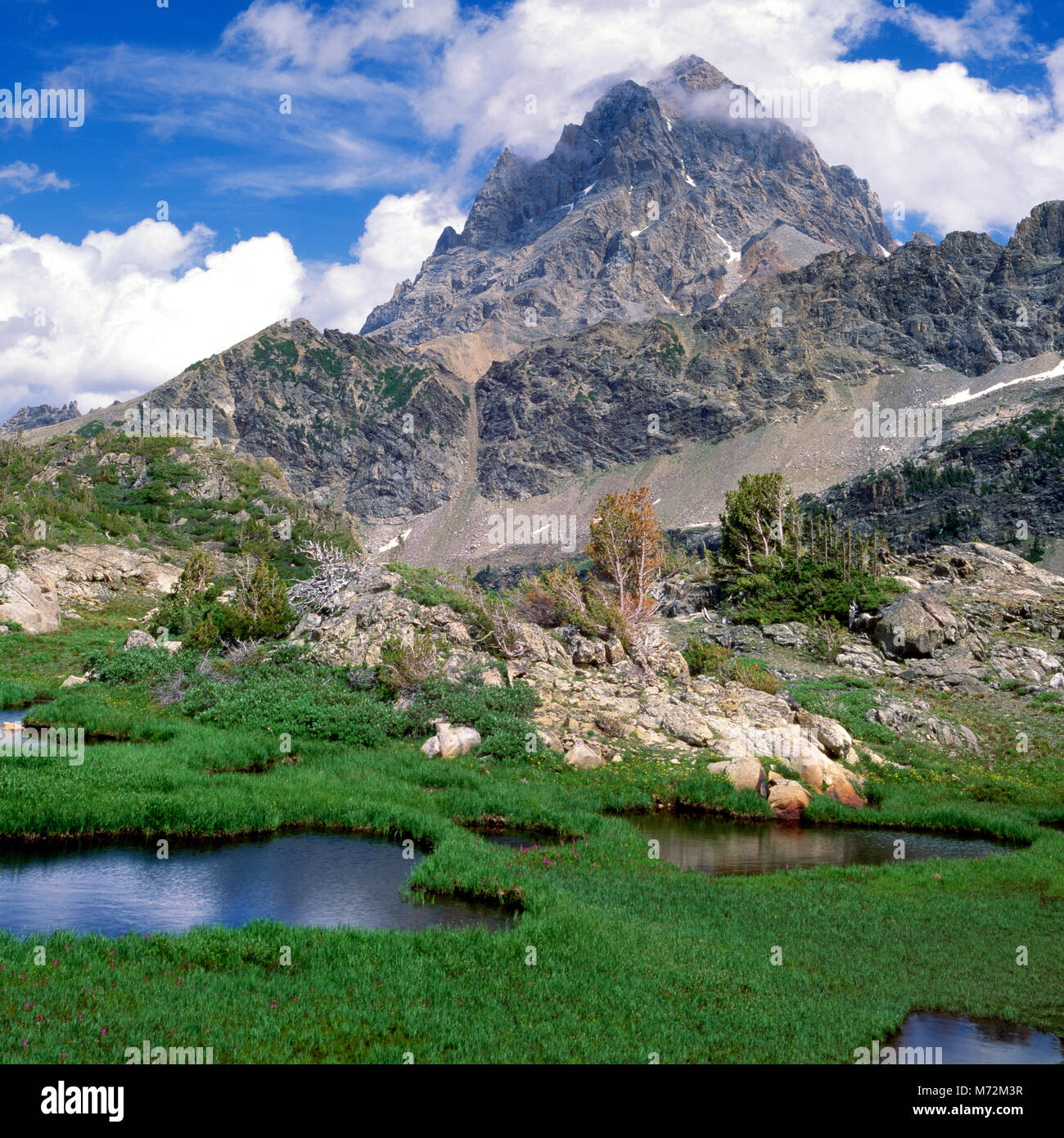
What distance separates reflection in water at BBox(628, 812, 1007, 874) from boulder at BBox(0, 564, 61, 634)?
1426 inches

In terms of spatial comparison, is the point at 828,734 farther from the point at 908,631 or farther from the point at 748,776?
the point at 908,631

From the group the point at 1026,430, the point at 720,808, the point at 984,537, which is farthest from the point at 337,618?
the point at 1026,430

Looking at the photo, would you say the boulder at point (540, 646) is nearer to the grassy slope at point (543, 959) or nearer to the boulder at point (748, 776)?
the boulder at point (748, 776)

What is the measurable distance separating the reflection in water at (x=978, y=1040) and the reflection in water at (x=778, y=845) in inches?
259

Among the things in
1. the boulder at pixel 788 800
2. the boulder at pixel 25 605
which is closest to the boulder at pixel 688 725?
the boulder at pixel 788 800

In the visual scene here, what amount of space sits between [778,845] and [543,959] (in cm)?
1009

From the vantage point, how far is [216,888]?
48.1 ft

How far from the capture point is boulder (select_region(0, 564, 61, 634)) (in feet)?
137

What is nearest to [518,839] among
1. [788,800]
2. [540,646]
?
[788,800]

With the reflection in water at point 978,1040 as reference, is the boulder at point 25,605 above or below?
above

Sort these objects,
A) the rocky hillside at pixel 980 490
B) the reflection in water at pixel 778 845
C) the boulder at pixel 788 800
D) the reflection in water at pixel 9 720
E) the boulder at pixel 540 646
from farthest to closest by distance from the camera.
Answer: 1. the rocky hillside at pixel 980 490
2. the boulder at pixel 540 646
3. the reflection in water at pixel 9 720
4. the boulder at pixel 788 800
5. the reflection in water at pixel 778 845

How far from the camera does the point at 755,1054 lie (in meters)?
8.79

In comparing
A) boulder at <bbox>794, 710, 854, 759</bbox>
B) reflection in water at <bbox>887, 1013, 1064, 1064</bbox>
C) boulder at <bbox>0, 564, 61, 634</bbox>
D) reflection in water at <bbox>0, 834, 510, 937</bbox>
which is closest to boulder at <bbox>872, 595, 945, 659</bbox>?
boulder at <bbox>794, 710, 854, 759</bbox>

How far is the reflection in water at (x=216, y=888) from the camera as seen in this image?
13.0 m
